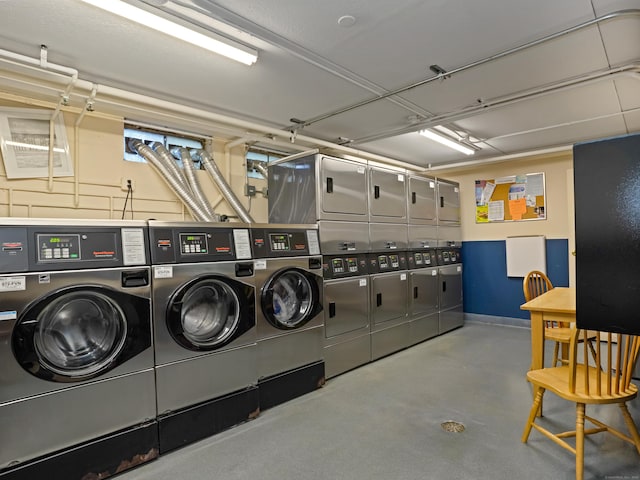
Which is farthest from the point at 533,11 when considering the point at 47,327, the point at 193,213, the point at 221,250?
the point at 47,327

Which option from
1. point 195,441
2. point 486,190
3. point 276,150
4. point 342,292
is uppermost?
point 276,150

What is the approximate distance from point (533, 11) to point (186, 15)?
1.96 m

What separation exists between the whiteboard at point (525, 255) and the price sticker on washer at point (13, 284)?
5.62 meters

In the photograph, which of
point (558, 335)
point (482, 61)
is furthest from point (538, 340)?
point (482, 61)

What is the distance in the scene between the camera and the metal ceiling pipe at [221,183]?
3723 mm

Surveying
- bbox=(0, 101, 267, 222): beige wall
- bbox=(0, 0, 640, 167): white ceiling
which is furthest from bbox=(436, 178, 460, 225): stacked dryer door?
bbox=(0, 101, 267, 222): beige wall

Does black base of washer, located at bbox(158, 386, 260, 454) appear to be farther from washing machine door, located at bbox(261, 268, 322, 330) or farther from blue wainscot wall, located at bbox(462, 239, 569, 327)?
blue wainscot wall, located at bbox(462, 239, 569, 327)

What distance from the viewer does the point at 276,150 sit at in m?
4.61

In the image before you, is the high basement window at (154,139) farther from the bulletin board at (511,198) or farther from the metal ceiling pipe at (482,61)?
the bulletin board at (511,198)

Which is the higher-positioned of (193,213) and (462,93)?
(462,93)

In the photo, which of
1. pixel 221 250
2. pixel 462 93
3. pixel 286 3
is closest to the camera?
pixel 286 3

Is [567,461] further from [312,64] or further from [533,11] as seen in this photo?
[312,64]

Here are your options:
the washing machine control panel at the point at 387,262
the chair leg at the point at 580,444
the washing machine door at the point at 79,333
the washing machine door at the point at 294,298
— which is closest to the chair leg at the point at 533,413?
the chair leg at the point at 580,444

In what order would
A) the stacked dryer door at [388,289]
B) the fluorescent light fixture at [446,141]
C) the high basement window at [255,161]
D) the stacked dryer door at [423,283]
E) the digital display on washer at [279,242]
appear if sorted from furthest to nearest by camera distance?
the stacked dryer door at [423,283] < the high basement window at [255,161] < the fluorescent light fixture at [446,141] < the stacked dryer door at [388,289] < the digital display on washer at [279,242]
